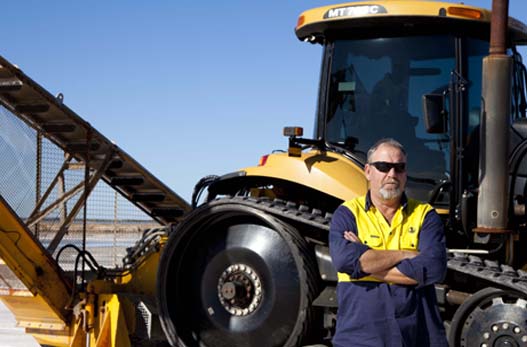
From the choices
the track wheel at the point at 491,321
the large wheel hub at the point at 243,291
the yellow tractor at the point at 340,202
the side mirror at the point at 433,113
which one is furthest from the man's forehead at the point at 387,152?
the large wheel hub at the point at 243,291

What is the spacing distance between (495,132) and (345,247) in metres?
2.38

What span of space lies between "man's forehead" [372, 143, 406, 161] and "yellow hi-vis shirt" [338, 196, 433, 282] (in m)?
0.24

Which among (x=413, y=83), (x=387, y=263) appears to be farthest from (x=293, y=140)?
(x=387, y=263)

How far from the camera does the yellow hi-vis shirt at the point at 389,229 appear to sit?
4438 millimetres

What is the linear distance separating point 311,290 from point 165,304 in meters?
1.37

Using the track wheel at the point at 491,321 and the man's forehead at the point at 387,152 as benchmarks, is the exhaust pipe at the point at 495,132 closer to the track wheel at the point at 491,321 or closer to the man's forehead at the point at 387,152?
the track wheel at the point at 491,321

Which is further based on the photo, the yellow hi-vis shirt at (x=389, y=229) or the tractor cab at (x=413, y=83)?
the tractor cab at (x=413, y=83)

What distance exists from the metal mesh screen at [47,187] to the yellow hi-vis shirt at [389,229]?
177 inches

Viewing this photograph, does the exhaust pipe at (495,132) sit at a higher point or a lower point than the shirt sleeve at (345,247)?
higher

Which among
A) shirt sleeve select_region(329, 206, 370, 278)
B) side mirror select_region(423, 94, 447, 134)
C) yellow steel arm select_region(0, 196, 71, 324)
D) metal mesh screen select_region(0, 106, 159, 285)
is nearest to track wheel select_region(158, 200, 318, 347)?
yellow steel arm select_region(0, 196, 71, 324)

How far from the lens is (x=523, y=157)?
666cm

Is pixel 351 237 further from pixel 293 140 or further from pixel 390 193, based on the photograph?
pixel 293 140

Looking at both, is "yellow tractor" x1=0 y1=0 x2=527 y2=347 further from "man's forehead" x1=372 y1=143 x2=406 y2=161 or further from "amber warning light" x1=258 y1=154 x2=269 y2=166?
"man's forehead" x1=372 y1=143 x2=406 y2=161

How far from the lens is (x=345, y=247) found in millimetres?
4395
